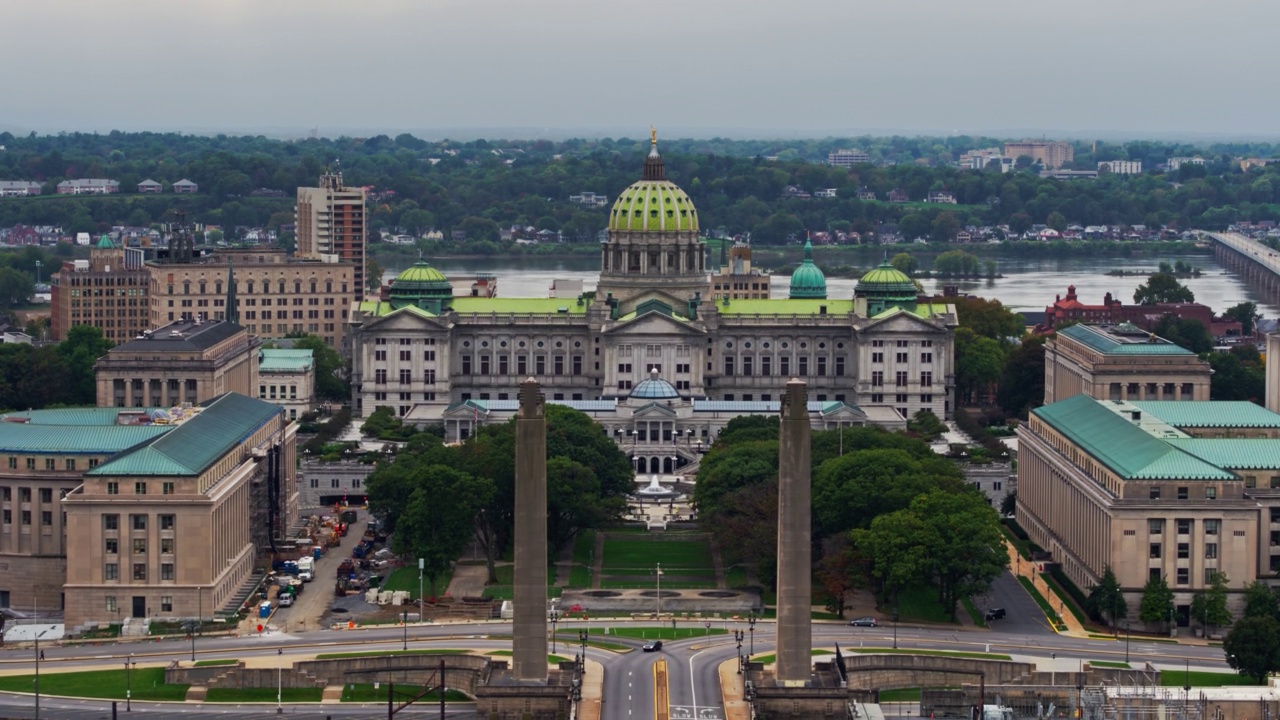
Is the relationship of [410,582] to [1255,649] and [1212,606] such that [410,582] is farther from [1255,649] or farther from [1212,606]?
[1255,649]

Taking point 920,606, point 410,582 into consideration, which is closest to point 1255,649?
point 920,606

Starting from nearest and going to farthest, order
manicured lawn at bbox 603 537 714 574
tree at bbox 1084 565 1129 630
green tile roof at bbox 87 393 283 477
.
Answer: tree at bbox 1084 565 1129 630, green tile roof at bbox 87 393 283 477, manicured lawn at bbox 603 537 714 574

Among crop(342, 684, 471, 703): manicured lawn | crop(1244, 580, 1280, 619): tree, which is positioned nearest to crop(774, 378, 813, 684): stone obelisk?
crop(342, 684, 471, 703): manicured lawn

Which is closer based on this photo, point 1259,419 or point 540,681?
point 540,681

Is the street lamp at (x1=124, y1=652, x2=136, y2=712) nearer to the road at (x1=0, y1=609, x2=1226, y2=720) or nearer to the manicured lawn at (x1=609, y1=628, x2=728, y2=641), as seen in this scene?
the road at (x1=0, y1=609, x2=1226, y2=720)

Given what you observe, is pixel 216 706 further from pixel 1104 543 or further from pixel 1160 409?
pixel 1160 409

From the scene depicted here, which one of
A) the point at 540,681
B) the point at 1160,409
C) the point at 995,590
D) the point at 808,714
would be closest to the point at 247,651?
the point at 540,681

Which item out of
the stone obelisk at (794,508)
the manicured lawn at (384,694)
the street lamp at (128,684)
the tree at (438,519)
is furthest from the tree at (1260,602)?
the street lamp at (128,684)
